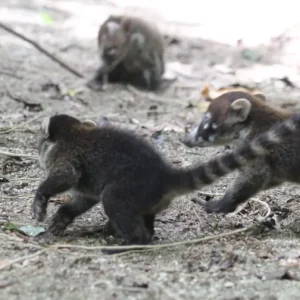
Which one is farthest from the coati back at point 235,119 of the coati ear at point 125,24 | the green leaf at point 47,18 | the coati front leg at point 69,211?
the green leaf at point 47,18

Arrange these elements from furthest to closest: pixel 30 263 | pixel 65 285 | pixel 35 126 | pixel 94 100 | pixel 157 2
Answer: pixel 157 2 → pixel 94 100 → pixel 35 126 → pixel 30 263 → pixel 65 285

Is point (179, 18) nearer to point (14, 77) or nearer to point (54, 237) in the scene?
point (14, 77)

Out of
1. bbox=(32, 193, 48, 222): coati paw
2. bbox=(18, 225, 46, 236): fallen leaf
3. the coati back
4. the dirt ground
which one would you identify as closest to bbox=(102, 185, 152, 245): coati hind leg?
the dirt ground

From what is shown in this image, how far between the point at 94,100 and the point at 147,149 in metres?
5.67

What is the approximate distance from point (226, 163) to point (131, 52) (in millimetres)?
7865

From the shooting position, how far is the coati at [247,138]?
614 cm

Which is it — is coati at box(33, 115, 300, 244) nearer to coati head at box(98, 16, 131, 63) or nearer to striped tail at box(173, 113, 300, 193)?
striped tail at box(173, 113, 300, 193)

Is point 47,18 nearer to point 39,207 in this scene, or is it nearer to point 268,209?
point 268,209

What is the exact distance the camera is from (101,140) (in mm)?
5750

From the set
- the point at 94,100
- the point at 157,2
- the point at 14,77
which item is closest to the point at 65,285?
the point at 94,100

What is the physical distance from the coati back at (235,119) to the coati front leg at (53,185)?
1748 millimetres

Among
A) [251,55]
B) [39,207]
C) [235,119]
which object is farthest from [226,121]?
[251,55]

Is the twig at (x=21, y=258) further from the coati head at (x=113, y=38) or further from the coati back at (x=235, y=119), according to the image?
the coati head at (x=113, y=38)

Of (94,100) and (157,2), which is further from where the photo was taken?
(157,2)
